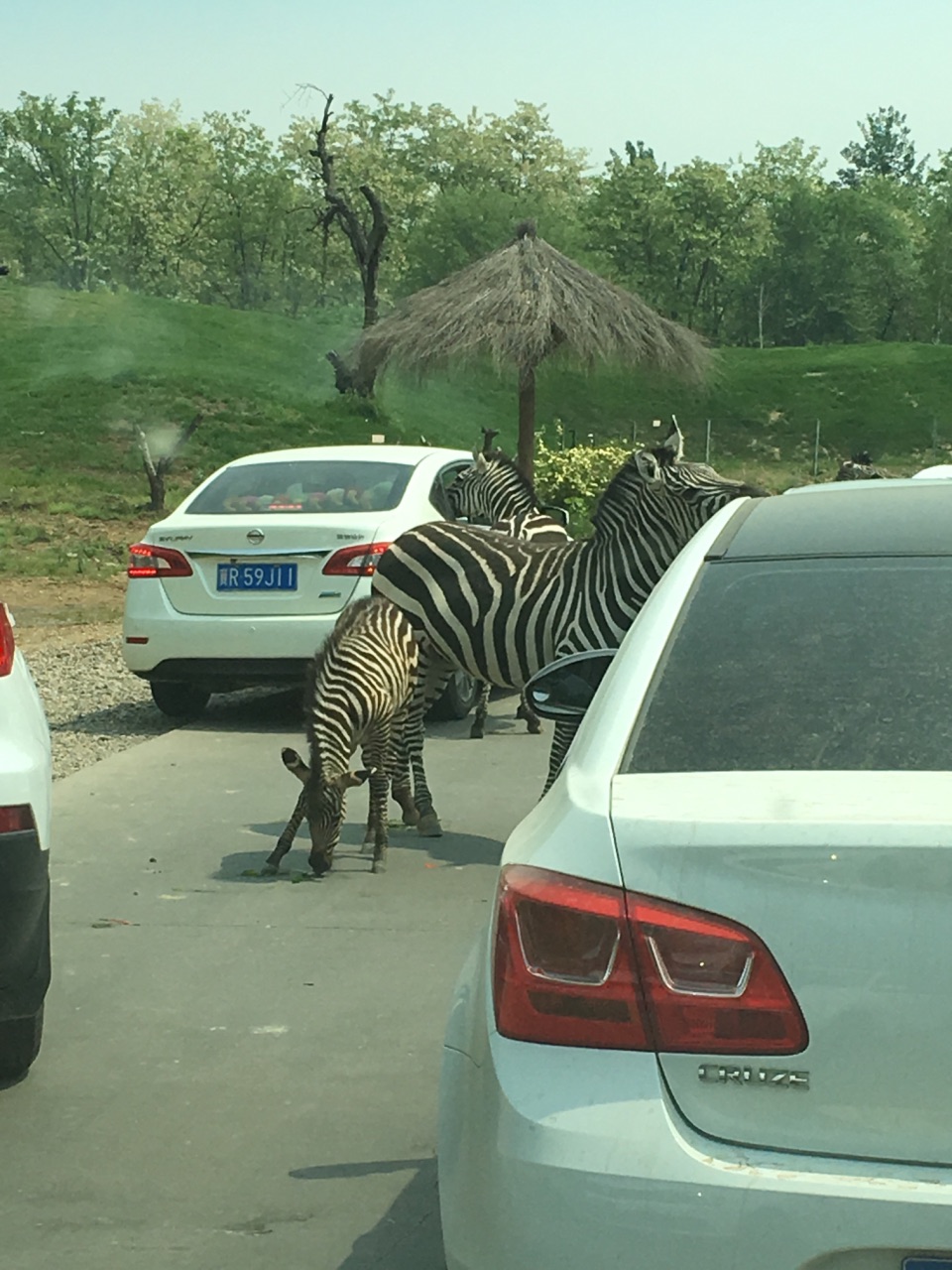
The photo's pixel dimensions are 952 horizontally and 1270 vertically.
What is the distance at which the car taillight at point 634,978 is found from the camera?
2406mm

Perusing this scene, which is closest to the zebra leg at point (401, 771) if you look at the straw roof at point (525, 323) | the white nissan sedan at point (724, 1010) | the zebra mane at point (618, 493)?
the zebra mane at point (618, 493)

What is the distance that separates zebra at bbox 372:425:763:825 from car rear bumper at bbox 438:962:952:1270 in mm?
6071

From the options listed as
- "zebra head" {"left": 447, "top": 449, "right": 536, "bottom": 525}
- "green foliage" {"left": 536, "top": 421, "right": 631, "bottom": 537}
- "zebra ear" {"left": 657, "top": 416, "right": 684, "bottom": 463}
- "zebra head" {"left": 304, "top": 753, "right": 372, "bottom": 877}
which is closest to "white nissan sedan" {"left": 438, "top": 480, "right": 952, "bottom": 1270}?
"zebra head" {"left": 304, "top": 753, "right": 372, "bottom": 877}

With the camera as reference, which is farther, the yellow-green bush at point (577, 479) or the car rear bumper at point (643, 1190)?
the yellow-green bush at point (577, 479)

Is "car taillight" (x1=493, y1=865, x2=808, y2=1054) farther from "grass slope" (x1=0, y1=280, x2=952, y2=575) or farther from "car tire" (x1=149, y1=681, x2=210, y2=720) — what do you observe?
"grass slope" (x1=0, y1=280, x2=952, y2=575)

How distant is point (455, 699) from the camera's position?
474 inches

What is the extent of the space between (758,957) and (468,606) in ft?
21.2

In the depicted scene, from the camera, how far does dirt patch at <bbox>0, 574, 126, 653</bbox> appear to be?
54.7 feet

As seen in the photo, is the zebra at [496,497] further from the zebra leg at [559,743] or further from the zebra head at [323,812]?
the zebra head at [323,812]

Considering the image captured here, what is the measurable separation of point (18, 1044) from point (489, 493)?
8.12 meters

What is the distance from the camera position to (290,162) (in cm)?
10156

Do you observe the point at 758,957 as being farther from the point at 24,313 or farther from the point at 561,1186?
the point at 24,313

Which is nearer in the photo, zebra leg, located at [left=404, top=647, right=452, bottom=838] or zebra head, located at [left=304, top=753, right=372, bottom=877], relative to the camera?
zebra head, located at [left=304, top=753, right=372, bottom=877]

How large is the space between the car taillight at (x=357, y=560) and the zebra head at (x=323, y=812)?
11.3ft
